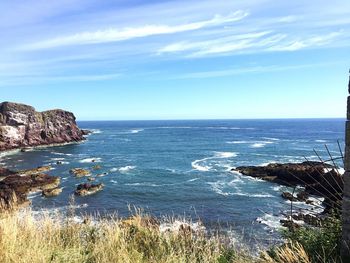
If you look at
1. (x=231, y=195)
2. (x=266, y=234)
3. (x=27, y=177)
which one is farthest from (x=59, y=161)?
(x=266, y=234)

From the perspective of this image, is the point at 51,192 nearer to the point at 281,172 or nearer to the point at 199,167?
the point at 199,167

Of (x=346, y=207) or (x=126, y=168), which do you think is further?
(x=126, y=168)

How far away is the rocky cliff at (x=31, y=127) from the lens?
242 feet

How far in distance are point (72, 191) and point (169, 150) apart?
3535 cm

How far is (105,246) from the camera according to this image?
6.84 m

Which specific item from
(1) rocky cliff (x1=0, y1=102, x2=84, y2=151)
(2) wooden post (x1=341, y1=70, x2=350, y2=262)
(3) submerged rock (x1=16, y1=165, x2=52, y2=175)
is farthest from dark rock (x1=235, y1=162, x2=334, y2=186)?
(1) rocky cliff (x1=0, y1=102, x2=84, y2=151)

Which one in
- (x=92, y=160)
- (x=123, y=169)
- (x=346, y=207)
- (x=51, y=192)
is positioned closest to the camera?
(x=346, y=207)

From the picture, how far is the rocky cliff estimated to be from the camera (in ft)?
242

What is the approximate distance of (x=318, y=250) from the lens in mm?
6324

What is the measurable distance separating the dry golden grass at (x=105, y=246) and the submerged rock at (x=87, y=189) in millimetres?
26886

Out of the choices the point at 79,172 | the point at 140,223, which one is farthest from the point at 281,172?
the point at 140,223

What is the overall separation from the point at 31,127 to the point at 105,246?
256 feet

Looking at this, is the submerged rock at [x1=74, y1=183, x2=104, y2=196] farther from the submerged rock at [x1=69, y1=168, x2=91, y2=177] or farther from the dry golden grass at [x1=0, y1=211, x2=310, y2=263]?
the dry golden grass at [x1=0, y1=211, x2=310, y2=263]

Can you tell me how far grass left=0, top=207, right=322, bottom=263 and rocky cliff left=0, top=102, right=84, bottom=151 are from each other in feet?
221
